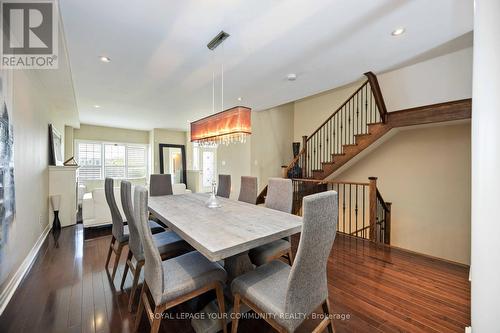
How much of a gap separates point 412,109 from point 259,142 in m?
3.20

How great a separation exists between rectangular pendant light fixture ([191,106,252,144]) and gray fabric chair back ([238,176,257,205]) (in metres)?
0.77

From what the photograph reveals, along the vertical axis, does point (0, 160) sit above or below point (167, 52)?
below

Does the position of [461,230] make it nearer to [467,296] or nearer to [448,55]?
[467,296]

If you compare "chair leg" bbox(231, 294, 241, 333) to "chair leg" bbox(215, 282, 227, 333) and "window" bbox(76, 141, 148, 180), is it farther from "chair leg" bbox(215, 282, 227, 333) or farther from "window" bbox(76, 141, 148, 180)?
"window" bbox(76, 141, 148, 180)

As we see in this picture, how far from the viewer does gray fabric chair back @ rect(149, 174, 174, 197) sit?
3.55 m

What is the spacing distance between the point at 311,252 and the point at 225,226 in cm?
81

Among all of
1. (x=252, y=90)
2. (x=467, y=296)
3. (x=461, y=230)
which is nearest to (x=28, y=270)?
(x=252, y=90)

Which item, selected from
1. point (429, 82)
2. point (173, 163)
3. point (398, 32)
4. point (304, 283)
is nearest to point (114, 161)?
point (173, 163)

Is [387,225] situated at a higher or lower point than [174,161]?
lower

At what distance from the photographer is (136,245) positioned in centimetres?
181

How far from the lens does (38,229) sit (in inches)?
122

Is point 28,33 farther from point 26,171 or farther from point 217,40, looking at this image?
point 217,40

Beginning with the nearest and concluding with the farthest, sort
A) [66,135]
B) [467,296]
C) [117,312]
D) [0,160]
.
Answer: [0,160], [117,312], [467,296], [66,135]

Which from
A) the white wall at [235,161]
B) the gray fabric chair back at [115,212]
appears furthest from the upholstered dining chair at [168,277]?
the white wall at [235,161]
